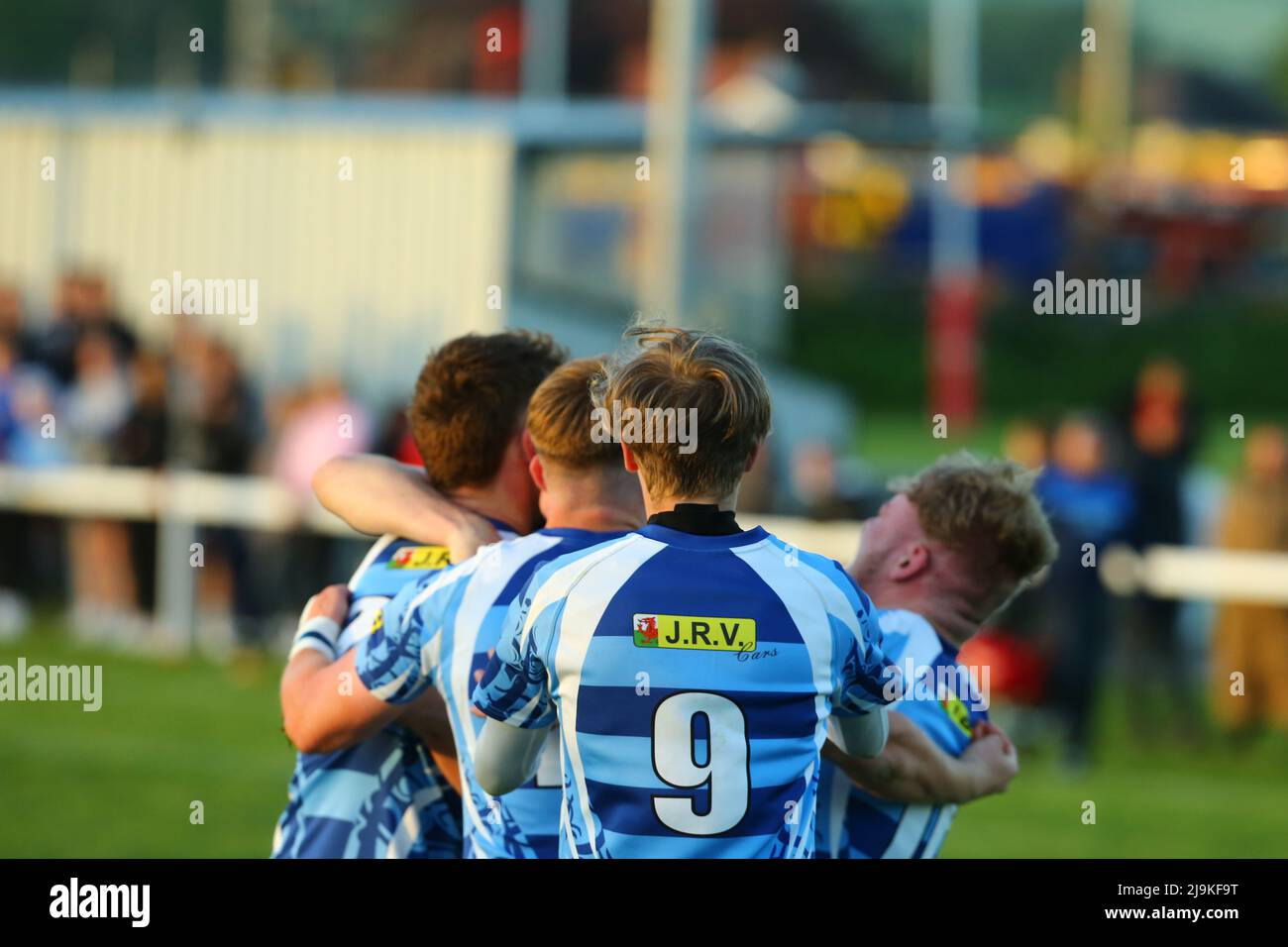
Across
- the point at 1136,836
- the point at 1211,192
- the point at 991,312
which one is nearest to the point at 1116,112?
the point at 1211,192

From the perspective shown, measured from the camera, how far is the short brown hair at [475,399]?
3598 mm

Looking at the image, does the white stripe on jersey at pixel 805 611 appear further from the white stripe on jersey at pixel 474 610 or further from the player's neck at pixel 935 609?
the player's neck at pixel 935 609

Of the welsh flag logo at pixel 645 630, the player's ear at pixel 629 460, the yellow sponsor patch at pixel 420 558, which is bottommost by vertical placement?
the welsh flag logo at pixel 645 630

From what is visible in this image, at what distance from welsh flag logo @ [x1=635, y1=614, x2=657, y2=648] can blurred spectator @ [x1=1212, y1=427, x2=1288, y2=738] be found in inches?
352

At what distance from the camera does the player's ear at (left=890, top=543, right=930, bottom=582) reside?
11.9 ft

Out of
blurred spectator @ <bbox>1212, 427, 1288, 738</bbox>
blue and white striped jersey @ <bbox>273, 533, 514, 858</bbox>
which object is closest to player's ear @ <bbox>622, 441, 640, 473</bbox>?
blue and white striped jersey @ <bbox>273, 533, 514, 858</bbox>

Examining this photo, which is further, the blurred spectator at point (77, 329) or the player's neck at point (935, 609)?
the blurred spectator at point (77, 329)

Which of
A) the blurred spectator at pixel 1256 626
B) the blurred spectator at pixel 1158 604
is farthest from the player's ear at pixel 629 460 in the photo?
the blurred spectator at pixel 1256 626

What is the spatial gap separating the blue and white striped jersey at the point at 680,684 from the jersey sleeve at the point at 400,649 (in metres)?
0.29

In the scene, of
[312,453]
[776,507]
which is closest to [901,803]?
[776,507]

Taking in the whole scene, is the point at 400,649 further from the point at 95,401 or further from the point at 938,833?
the point at 95,401

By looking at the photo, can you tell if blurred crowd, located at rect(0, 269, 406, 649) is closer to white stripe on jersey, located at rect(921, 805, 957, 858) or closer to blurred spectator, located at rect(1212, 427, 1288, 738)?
blurred spectator, located at rect(1212, 427, 1288, 738)

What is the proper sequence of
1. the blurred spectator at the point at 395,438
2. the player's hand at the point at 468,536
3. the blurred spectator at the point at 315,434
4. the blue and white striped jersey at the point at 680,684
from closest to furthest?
the blue and white striped jersey at the point at 680,684
the player's hand at the point at 468,536
the blurred spectator at the point at 395,438
the blurred spectator at the point at 315,434
